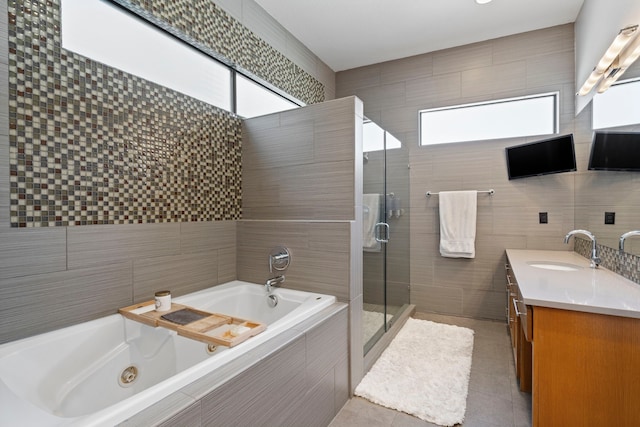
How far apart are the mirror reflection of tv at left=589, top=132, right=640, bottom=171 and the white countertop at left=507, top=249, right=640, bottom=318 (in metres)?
0.68

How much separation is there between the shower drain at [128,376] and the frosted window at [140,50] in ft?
5.14

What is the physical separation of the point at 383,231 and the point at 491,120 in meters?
1.72

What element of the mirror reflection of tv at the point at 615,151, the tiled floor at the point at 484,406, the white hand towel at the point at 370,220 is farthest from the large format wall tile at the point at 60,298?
the mirror reflection of tv at the point at 615,151

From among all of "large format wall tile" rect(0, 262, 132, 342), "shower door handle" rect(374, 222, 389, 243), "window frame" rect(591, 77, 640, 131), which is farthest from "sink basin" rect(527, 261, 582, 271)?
"large format wall tile" rect(0, 262, 132, 342)

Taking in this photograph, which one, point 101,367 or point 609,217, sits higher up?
point 609,217

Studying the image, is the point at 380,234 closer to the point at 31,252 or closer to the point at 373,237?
the point at 373,237

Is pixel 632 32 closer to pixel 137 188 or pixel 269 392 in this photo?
pixel 269 392

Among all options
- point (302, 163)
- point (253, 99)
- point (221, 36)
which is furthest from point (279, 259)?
point (221, 36)

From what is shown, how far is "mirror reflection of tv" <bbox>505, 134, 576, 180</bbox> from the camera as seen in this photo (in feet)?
9.09

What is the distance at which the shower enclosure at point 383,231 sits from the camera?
7.73ft

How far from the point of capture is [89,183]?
1582mm

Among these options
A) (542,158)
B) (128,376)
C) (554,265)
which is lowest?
(128,376)

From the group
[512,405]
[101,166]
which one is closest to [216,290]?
[101,166]

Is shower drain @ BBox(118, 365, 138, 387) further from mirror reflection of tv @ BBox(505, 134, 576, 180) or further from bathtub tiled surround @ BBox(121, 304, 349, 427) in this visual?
mirror reflection of tv @ BBox(505, 134, 576, 180)
